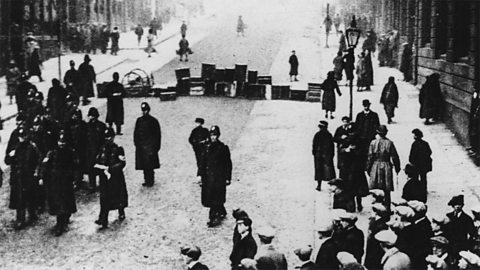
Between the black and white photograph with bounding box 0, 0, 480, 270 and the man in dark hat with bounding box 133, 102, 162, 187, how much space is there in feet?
0.09

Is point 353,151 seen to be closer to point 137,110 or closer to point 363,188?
point 363,188

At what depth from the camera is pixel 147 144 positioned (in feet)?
45.3

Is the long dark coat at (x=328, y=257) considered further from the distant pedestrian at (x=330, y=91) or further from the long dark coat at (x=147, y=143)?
the distant pedestrian at (x=330, y=91)

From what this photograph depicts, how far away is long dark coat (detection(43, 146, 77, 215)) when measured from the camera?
11086 mm

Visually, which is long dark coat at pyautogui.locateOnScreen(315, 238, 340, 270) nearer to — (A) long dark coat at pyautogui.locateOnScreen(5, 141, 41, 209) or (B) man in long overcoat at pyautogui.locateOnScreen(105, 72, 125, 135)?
(A) long dark coat at pyautogui.locateOnScreen(5, 141, 41, 209)

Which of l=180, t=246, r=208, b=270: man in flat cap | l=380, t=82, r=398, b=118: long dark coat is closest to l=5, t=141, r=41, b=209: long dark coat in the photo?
l=180, t=246, r=208, b=270: man in flat cap

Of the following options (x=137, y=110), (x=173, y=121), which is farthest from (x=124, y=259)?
(x=137, y=110)

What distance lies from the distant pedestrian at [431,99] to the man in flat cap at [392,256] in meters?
13.7

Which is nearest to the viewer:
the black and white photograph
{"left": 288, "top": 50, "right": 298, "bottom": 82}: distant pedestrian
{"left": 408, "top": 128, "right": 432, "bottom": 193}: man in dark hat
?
the black and white photograph

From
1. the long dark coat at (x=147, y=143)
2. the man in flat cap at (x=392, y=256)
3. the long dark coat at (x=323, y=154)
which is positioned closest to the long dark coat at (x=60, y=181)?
the long dark coat at (x=147, y=143)

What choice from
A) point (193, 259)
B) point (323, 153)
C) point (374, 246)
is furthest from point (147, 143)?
point (193, 259)

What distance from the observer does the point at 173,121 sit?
20891mm

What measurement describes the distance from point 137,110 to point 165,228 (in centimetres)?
1197

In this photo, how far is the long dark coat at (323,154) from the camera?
1318 cm
